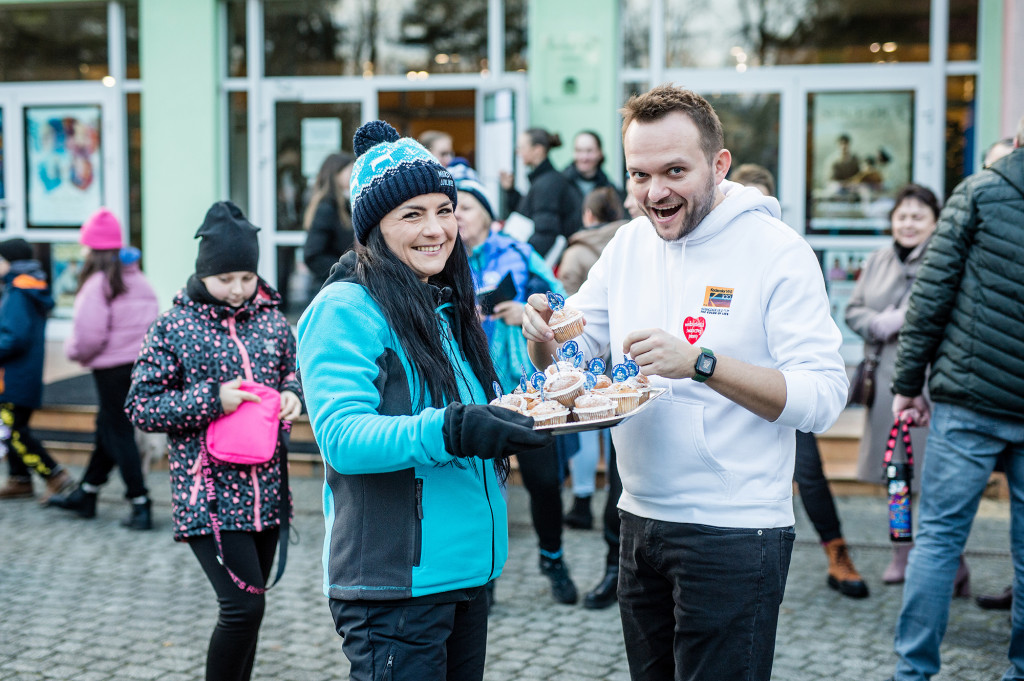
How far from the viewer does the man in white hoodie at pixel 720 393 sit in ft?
8.29

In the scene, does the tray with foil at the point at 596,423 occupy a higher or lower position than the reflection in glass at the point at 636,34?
lower

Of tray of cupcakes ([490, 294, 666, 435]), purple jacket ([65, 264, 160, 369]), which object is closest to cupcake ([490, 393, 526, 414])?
tray of cupcakes ([490, 294, 666, 435])

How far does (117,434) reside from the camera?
263 inches

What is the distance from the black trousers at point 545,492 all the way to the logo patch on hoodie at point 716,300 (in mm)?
2693

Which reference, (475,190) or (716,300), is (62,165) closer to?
(475,190)

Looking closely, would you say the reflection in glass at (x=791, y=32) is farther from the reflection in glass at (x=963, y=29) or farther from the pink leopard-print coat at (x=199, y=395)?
the pink leopard-print coat at (x=199, y=395)

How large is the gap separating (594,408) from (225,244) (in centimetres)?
192

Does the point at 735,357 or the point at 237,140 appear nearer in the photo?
the point at 735,357

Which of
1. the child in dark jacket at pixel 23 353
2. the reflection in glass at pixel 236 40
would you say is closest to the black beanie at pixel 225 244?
the child in dark jacket at pixel 23 353

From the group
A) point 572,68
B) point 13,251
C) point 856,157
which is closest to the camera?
point 13,251

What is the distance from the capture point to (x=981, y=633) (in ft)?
15.9

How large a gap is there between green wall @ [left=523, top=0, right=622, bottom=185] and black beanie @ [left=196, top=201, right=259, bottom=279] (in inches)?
248

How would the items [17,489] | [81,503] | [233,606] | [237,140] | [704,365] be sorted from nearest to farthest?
[704,365], [233,606], [81,503], [17,489], [237,140]

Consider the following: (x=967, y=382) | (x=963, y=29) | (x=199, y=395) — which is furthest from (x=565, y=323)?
(x=963, y=29)
